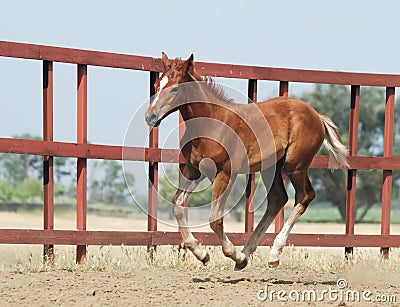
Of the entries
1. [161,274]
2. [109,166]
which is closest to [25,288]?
[161,274]

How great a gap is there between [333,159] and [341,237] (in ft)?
4.85

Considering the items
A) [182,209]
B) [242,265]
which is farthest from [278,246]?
[182,209]

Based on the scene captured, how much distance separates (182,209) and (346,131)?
41.5 m

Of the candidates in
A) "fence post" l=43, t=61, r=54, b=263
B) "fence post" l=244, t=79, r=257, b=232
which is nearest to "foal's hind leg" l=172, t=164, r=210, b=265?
"fence post" l=43, t=61, r=54, b=263

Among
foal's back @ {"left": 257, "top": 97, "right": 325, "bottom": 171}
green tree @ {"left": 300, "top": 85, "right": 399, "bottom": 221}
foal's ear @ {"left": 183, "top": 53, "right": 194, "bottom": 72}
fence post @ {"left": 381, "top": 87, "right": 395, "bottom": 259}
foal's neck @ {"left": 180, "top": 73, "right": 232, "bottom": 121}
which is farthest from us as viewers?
green tree @ {"left": 300, "top": 85, "right": 399, "bottom": 221}

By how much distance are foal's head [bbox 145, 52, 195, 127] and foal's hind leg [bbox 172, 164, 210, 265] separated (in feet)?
2.24

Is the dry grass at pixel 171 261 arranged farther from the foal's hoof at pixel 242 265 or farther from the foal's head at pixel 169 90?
the foal's head at pixel 169 90

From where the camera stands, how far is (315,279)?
749 cm

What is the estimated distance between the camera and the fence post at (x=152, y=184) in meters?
8.42

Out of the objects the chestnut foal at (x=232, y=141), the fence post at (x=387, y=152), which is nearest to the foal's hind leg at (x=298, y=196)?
the chestnut foal at (x=232, y=141)

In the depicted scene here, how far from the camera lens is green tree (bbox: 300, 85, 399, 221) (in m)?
46.4

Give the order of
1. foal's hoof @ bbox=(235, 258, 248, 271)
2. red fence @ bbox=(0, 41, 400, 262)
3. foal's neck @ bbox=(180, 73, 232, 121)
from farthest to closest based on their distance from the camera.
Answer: red fence @ bbox=(0, 41, 400, 262) → foal's hoof @ bbox=(235, 258, 248, 271) → foal's neck @ bbox=(180, 73, 232, 121)

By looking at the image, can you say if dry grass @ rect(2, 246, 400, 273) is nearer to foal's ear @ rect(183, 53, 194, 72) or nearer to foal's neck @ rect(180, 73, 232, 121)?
foal's neck @ rect(180, 73, 232, 121)

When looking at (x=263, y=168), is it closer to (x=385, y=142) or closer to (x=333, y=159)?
(x=333, y=159)
